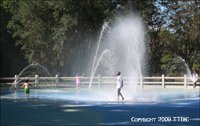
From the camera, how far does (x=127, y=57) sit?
162 ft

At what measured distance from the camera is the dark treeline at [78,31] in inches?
2060

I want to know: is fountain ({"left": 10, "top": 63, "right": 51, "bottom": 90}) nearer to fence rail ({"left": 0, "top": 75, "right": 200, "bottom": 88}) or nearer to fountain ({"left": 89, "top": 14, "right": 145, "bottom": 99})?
fountain ({"left": 89, "top": 14, "right": 145, "bottom": 99})

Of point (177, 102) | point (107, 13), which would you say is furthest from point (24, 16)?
point (177, 102)

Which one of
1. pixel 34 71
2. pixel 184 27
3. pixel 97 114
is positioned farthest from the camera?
pixel 34 71

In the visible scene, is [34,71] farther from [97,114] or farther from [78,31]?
[97,114]

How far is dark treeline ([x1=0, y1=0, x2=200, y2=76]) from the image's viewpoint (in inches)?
2060

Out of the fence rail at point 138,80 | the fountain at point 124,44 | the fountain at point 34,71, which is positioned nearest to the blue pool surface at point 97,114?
the fence rail at point 138,80

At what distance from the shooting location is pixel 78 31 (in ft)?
173

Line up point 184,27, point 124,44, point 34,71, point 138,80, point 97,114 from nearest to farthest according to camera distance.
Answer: point 97,114 → point 138,80 → point 124,44 → point 184,27 → point 34,71

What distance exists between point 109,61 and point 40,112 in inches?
1330

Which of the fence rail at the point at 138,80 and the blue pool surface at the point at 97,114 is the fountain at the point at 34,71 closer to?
the fence rail at the point at 138,80

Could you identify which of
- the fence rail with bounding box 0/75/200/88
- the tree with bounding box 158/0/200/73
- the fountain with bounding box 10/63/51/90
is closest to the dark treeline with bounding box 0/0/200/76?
the tree with bounding box 158/0/200/73

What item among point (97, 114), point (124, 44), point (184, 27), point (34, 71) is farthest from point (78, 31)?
point (97, 114)

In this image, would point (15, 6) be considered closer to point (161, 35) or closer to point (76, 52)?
point (76, 52)
